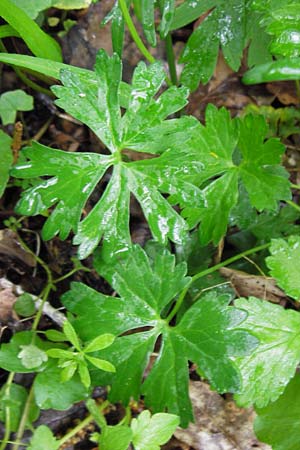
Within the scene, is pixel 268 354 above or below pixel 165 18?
below

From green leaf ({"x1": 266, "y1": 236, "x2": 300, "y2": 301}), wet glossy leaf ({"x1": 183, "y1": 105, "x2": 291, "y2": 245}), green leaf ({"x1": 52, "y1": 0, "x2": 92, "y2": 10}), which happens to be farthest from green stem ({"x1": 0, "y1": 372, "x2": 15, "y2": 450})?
green leaf ({"x1": 52, "y1": 0, "x2": 92, "y2": 10})

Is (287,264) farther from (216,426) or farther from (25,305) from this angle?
(25,305)

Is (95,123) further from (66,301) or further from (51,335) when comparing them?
(51,335)

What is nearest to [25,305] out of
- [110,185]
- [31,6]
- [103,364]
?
[103,364]

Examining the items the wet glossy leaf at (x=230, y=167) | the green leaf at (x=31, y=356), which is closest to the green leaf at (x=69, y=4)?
the wet glossy leaf at (x=230, y=167)

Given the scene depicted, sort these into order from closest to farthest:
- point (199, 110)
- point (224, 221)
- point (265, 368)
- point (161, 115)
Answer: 1. point (161, 115)
2. point (265, 368)
3. point (224, 221)
4. point (199, 110)

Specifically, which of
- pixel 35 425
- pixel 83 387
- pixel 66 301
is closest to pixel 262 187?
pixel 66 301
